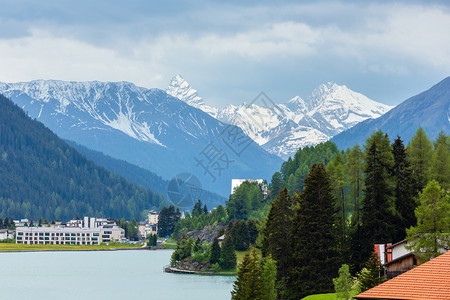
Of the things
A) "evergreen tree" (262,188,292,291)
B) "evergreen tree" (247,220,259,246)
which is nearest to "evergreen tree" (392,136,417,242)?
"evergreen tree" (262,188,292,291)

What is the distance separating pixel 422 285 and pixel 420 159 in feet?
200

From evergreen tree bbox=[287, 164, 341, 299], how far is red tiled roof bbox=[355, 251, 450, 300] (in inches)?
1757

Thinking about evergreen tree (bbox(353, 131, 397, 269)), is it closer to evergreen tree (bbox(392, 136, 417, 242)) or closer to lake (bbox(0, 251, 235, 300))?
evergreen tree (bbox(392, 136, 417, 242))

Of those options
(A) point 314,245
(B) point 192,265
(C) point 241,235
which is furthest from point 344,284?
(B) point 192,265

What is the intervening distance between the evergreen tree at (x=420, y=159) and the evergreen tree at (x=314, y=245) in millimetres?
12947

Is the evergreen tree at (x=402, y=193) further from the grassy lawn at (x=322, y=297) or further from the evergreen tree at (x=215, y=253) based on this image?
the evergreen tree at (x=215, y=253)

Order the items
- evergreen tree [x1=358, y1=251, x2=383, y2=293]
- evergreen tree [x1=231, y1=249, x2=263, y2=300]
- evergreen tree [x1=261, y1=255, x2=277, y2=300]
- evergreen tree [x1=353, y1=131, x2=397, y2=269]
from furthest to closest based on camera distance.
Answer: evergreen tree [x1=353, y1=131, x2=397, y2=269] → evergreen tree [x1=261, y1=255, x2=277, y2=300] → evergreen tree [x1=231, y1=249, x2=263, y2=300] → evergreen tree [x1=358, y1=251, x2=383, y2=293]

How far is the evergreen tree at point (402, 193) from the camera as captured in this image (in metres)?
82.0

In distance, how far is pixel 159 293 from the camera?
123812 millimetres

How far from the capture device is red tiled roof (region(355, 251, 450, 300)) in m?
31.7

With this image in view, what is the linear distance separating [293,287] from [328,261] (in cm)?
492

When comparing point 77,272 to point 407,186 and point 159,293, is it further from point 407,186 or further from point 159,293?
point 407,186

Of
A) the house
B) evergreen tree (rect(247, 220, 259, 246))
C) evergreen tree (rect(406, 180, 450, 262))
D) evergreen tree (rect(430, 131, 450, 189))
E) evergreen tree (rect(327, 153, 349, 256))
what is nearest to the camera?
evergreen tree (rect(406, 180, 450, 262))

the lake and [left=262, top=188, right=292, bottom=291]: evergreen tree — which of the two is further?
the lake
